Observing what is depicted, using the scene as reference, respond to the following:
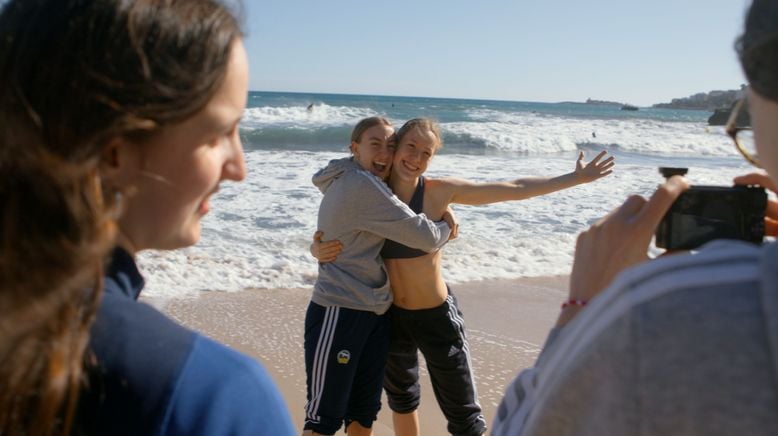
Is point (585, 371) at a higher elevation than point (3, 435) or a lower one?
higher

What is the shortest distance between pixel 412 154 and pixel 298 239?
461cm

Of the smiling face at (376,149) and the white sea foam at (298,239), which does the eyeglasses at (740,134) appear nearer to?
the smiling face at (376,149)

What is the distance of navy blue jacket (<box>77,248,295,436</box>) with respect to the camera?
37.0 inches

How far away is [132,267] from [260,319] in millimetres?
4695

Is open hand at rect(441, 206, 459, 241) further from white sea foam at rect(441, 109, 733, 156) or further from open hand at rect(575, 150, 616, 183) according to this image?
white sea foam at rect(441, 109, 733, 156)

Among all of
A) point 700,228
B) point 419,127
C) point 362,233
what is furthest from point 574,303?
point 419,127

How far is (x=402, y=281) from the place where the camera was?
3.60 m

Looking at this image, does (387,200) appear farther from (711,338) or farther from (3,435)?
(711,338)

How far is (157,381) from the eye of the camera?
3.10ft

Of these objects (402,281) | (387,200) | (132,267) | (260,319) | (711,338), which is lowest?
(260,319)

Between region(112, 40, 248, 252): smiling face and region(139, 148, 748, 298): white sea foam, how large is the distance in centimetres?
535

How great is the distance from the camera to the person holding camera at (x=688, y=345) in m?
0.65

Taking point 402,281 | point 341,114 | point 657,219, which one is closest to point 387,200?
point 402,281

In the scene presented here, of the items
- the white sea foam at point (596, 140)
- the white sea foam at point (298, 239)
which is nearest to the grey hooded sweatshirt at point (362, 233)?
the white sea foam at point (298, 239)
